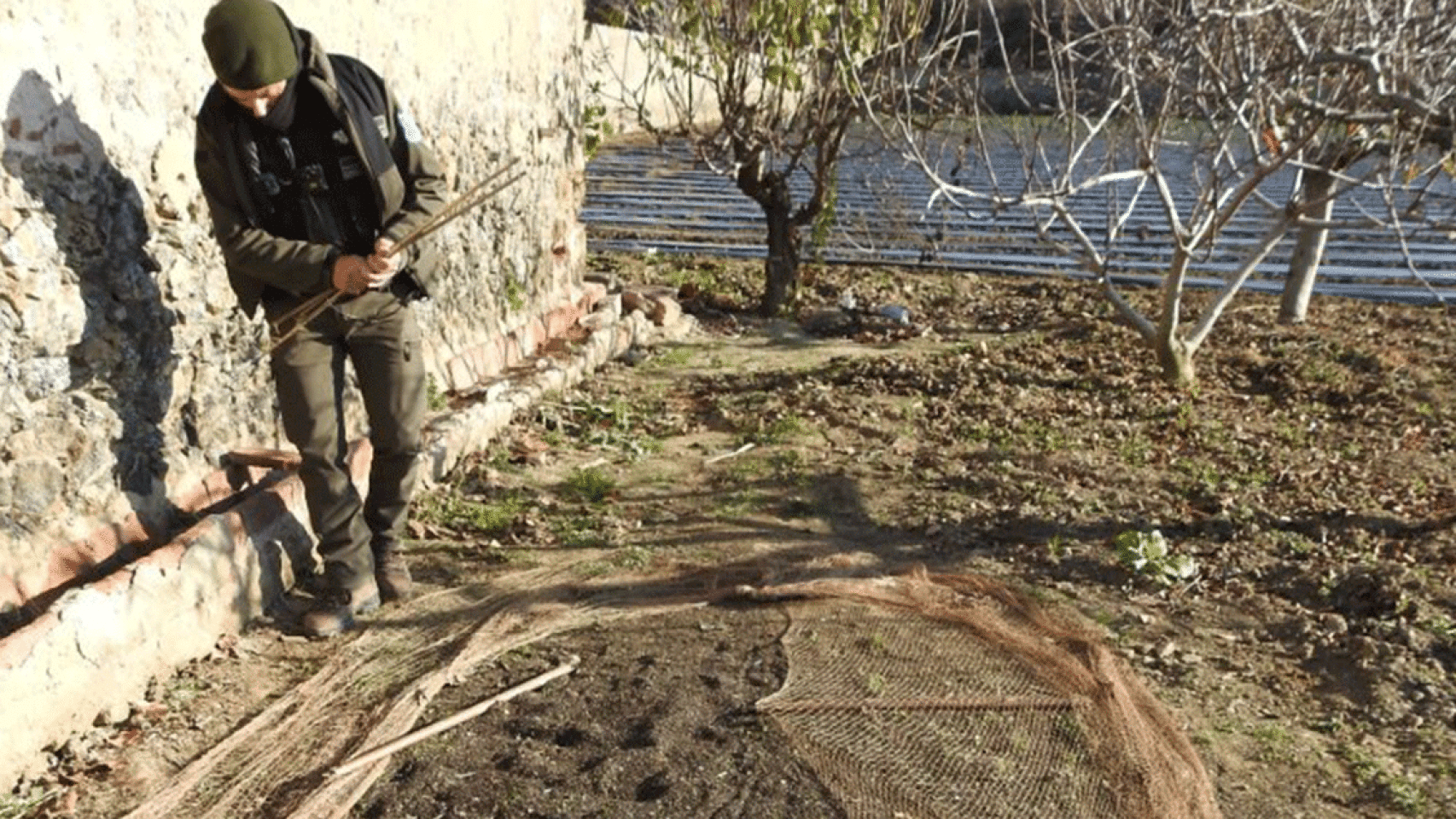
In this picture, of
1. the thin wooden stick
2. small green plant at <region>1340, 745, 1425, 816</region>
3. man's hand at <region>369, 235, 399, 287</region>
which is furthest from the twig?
small green plant at <region>1340, 745, 1425, 816</region>

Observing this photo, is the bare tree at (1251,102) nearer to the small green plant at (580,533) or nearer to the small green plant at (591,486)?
the small green plant at (591,486)

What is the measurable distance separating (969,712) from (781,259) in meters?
5.75

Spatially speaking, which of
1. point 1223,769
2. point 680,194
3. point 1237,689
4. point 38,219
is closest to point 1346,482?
point 1237,689

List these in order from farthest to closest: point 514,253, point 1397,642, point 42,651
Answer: point 514,253, point 1397,642, point 42,651

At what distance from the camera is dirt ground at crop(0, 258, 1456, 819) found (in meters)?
3.44

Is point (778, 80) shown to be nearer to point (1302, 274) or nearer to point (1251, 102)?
point (1251, 102)

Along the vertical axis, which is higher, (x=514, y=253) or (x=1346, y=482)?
(x=514, y=253)

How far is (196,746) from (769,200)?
249 inches

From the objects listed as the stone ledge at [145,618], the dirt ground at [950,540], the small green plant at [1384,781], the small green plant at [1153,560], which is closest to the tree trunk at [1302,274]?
the dirt ground at [950,540]

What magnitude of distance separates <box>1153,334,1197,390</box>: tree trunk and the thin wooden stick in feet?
13.8

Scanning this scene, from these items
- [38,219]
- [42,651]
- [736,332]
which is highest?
[38,219]

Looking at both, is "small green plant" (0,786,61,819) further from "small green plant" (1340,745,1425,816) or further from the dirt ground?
"small green plant" (1340,745,1425,816)

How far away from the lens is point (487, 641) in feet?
13.4

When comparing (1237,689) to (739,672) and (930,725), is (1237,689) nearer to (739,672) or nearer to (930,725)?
(930,725)
